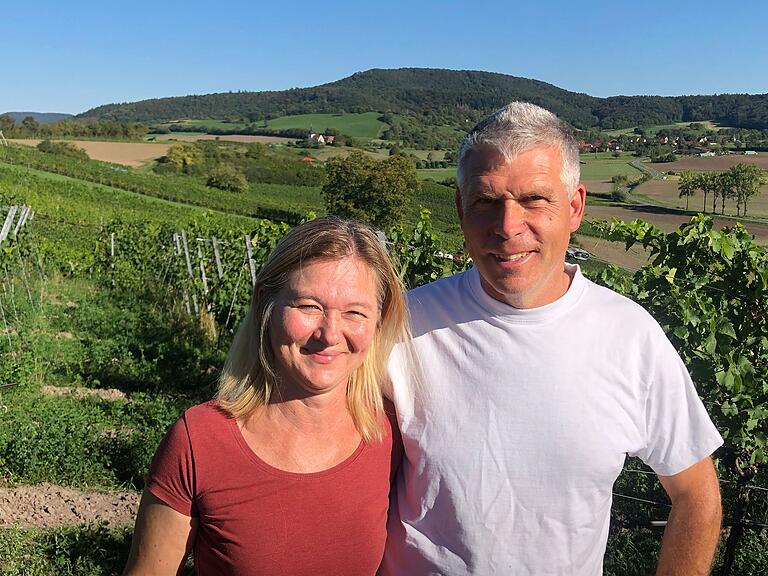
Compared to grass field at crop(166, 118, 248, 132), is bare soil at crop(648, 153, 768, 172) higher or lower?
lower

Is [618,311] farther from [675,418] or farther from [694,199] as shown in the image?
[694,199]

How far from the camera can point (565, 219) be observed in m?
1.79

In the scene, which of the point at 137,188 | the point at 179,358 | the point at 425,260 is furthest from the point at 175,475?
the point at 137,188

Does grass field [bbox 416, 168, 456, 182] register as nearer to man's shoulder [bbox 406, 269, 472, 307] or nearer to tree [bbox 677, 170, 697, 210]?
tree [bbox 677, 170, 697, 210]

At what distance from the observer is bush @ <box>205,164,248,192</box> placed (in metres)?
58.5

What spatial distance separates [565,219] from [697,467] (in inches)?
28.0

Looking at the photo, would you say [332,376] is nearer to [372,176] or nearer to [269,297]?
[269,297]

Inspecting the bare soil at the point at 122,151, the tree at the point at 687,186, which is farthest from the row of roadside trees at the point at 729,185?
the bare soil at the point at 122,151

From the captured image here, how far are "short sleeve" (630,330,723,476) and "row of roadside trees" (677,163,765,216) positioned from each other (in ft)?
121

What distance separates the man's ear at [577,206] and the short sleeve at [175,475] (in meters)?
1.10

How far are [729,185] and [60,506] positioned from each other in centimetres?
3733

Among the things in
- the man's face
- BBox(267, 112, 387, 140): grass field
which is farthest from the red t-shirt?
BBox(267, 112, 387, 140): grass field

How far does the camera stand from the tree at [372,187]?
185ft

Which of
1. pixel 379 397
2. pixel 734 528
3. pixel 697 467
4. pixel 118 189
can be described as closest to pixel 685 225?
pixel 734 528
